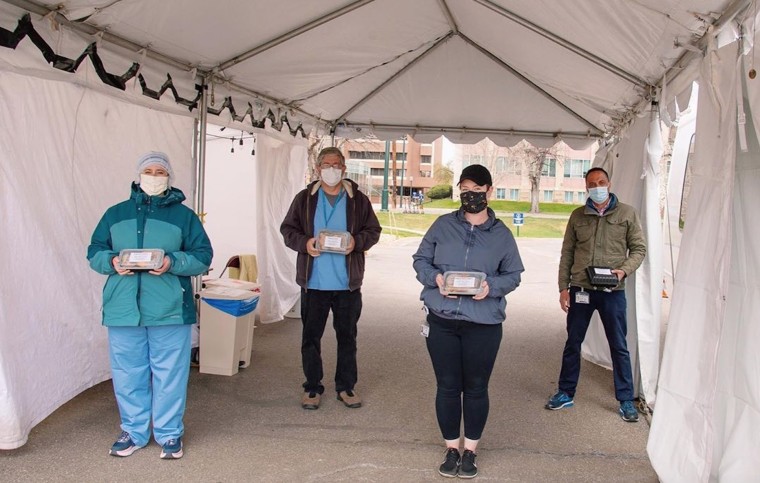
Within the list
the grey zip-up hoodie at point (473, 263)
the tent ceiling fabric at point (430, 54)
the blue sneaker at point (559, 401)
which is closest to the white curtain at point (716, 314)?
the tent ceiling fabric at point (430, 54)

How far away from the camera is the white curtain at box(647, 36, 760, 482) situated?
297 cm

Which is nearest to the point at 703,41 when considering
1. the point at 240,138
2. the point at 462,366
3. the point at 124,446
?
the point at 462,366

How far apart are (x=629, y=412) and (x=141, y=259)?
146 inches

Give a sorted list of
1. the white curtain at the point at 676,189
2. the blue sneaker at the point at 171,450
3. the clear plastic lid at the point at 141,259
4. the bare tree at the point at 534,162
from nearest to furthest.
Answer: the clear plastic lid at the point at 141,259 < the blue sneaker at the point at 171,450 < the white curtain at the point at 676,189 < the bare tree at the point at 534,162

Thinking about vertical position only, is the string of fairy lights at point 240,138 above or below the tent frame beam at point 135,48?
below

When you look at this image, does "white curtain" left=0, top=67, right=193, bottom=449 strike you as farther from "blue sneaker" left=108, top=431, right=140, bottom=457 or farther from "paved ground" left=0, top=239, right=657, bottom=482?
"blue sneaker" left=108, top=431, right=140, bottom=457

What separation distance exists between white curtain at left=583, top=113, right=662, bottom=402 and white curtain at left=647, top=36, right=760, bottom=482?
5.49 ft

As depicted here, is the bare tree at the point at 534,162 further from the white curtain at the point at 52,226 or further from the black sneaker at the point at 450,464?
the black sneaker at the point at 450,464

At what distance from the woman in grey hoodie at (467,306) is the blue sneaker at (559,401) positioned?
1504 millimetres

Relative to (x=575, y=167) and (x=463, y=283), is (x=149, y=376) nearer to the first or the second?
(x=463, y=283)

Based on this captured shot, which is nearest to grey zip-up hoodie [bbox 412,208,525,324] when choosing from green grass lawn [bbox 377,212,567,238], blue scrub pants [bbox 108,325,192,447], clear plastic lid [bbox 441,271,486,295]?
clear plastic lid [bbox 441,271,486,295]

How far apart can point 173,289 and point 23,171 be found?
120 cm

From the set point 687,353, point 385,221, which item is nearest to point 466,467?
point 687,353

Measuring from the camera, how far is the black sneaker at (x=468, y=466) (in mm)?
3562
